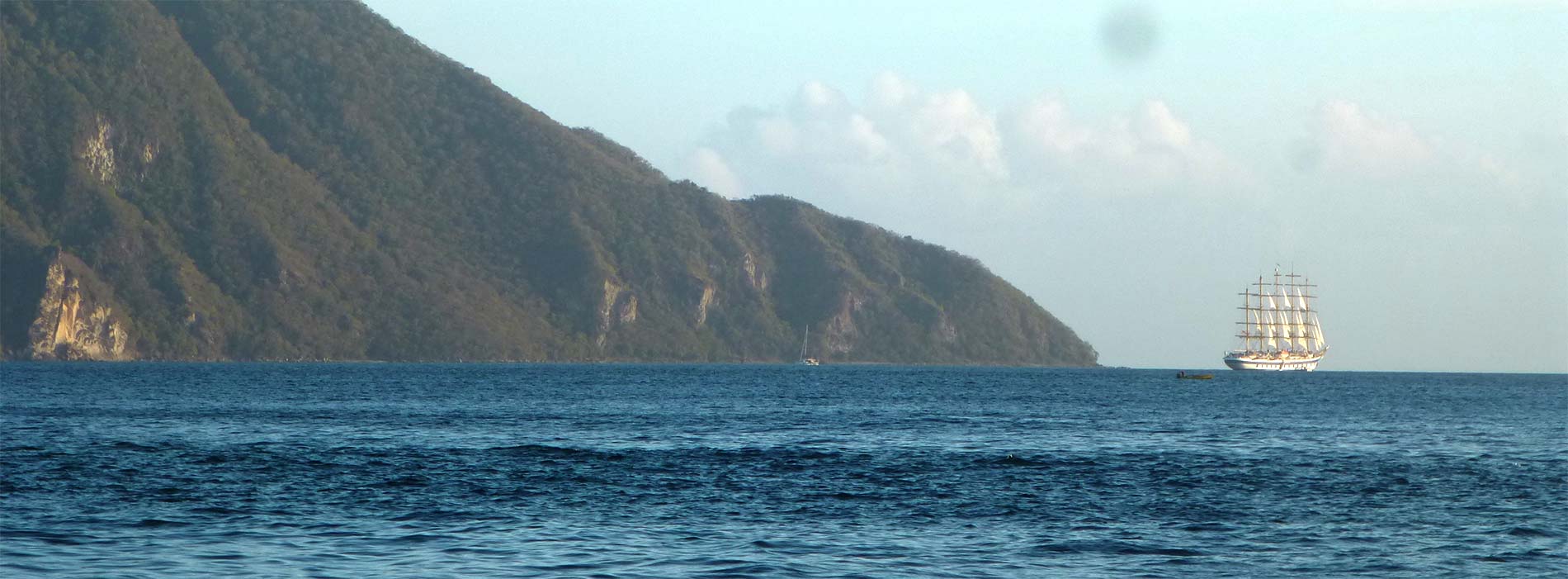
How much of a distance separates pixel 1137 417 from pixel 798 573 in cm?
6407

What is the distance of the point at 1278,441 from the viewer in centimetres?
6712

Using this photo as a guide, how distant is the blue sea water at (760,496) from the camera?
96.3 feet

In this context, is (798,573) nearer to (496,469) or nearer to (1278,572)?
(1278,572)

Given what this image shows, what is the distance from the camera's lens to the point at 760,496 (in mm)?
40656

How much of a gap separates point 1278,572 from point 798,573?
898 cm

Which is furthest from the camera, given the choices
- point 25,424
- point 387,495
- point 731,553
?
point 25,424

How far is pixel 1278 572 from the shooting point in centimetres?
2897

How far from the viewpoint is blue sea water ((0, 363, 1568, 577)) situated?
96.3 feet

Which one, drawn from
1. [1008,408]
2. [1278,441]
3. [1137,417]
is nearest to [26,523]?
[1278,441]

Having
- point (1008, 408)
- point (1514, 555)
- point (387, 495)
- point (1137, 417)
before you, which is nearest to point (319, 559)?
point (387, 495)

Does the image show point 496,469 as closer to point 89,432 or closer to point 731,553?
A: point 731,553

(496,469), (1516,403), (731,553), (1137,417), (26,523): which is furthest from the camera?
(1516,403)

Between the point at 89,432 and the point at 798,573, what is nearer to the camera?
the point at 798,573

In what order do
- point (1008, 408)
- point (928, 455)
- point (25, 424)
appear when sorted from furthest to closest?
1. point (1008, 408)
2. point (25, 424)
3. point (928, 455)
